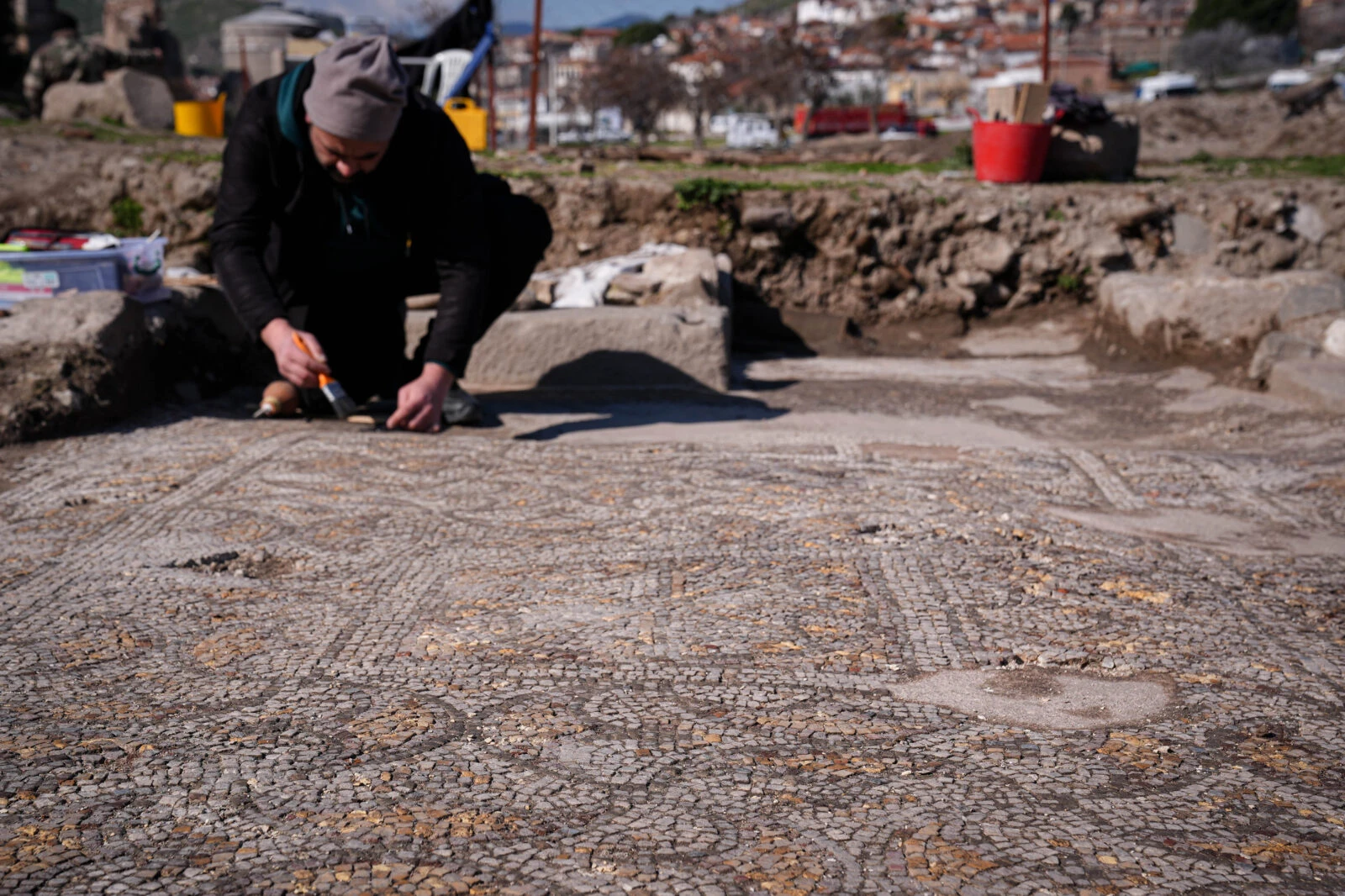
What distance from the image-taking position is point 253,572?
2.88 metres

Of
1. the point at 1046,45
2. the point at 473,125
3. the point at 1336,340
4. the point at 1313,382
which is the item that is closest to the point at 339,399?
the point at 1313,382

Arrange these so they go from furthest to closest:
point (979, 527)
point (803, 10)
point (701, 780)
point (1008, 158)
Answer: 1. point (803, 10)
2. point (1008, 158)
3. point (979, 527)
4. point (701, 780)

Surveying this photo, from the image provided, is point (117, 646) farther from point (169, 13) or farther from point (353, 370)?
point (169, 13)

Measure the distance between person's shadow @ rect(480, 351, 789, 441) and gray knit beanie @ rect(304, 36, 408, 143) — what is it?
4.61 ft

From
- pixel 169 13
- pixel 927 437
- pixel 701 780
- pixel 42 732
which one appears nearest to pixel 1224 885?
pixel 701 780

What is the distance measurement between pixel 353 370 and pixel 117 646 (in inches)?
87.0

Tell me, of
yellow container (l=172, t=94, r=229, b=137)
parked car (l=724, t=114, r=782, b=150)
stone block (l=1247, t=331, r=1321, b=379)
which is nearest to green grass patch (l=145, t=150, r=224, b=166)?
yellow container (l=172, t=94, r=229, b=137)

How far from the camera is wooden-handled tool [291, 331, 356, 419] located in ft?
12.2

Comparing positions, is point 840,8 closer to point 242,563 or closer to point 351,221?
point 351,221

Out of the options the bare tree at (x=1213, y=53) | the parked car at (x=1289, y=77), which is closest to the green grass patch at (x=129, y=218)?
the parked car at (x=1289, y=77)

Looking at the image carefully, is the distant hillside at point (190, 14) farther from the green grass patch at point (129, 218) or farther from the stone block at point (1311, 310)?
the stone block at point (1311, 310)

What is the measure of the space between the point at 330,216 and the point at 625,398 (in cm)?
169

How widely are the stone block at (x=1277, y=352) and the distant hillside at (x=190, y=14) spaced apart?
81.8 m

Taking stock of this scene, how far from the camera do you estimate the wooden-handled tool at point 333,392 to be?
12.2ft
